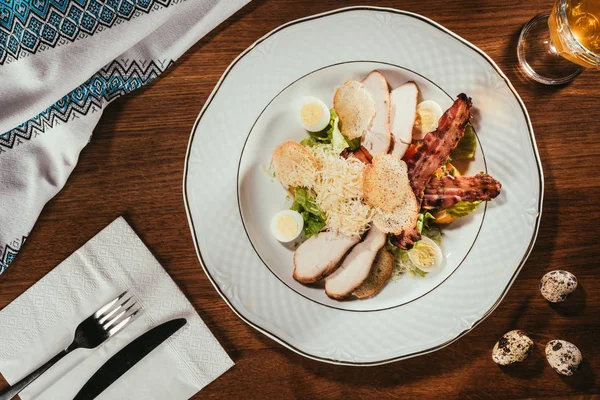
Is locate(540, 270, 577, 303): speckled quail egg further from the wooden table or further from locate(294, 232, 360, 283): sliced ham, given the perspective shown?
locate(294, 232, 360, 283): sliced ham

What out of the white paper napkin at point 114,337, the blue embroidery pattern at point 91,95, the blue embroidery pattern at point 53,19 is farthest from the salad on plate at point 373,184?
the blue embroidery pattern at point 53,19

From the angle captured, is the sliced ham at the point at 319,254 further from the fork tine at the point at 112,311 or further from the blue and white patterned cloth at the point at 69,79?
the blue and white patterned cloth at the point at 69,79

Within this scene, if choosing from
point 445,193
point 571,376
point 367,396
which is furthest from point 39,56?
point 571,376

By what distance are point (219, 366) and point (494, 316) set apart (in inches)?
43.8

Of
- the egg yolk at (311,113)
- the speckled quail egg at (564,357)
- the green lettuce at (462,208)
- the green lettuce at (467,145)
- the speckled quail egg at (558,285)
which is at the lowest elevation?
the speckled quail egg at (564,357)

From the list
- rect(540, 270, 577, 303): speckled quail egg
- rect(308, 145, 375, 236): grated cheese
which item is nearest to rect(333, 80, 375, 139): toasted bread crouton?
rect(308, 145, 375, 236): grated cheese

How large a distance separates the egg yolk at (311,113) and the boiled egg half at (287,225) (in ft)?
1.22

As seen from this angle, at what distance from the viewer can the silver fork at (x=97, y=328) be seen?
171 cm

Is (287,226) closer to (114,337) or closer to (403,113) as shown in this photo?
(403,113)

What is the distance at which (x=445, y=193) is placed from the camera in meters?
1.72

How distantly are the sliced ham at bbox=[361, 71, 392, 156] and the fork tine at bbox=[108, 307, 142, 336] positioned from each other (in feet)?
3.71

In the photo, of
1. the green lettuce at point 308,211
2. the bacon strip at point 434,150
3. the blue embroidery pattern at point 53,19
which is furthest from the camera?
the green lettuce at point 308,211

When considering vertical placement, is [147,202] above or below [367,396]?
above

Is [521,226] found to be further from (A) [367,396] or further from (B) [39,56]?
(B) [39,56]
